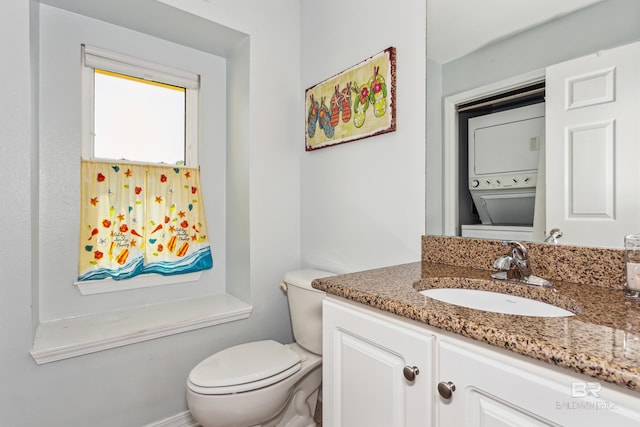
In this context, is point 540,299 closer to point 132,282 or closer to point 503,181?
point 503,181

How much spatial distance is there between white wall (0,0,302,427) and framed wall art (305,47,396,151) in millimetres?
229

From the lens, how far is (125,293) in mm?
1905

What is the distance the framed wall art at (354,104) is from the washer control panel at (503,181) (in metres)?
0.46

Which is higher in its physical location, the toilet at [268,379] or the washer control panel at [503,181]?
the washer control panel at [503,181]

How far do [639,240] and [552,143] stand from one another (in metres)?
0.36

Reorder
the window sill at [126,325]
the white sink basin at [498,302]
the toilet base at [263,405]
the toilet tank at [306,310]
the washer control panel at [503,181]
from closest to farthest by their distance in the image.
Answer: the white sink basin at [498,302]
the washer control panel at [503,181]
the toilet base at [263,405]
the window sill at [126,325]
the toilet tank at [306,310]

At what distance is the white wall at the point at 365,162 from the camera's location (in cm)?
144

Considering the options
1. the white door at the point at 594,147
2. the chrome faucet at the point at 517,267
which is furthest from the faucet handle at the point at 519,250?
the white door at the point at 594,147

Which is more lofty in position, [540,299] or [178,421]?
[540,299]

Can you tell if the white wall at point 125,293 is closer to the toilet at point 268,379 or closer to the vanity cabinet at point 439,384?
the toilet at point 268,379

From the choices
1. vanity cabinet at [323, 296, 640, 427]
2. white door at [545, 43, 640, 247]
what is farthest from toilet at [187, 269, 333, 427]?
white door at [545, 43, 640, 247]

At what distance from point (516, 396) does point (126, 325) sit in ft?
5.62

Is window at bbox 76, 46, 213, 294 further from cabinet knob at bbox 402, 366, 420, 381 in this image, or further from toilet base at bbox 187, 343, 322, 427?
cabinet knob at bbox 402, 366, 420, 381

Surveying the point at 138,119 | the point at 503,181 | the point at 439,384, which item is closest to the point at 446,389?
the point at 439,384
